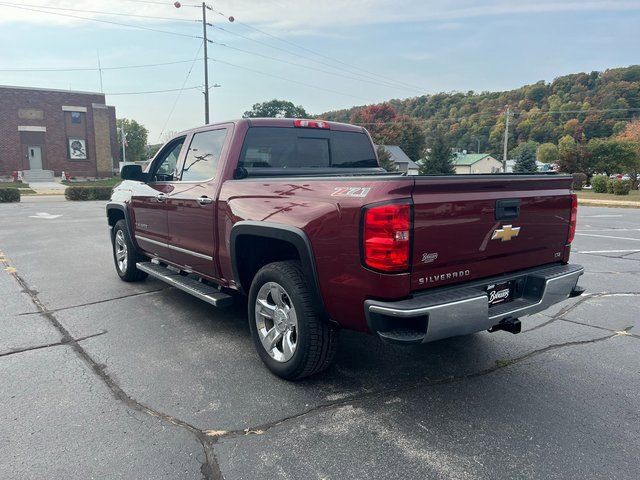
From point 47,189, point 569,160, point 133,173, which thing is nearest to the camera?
point 133,173

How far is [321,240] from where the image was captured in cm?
303

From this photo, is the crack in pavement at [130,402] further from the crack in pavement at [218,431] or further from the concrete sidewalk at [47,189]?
the concrete sidewalk at [47,189]

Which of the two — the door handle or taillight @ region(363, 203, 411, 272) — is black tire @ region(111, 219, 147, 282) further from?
taillight @ region(363, 203, 411, 272)

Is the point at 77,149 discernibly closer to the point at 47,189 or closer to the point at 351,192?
the point at 47,189

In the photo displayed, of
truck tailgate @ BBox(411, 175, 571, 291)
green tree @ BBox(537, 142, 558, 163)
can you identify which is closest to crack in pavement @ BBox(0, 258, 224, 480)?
truck tailgate @ BBox(411, 175, 571, 291)

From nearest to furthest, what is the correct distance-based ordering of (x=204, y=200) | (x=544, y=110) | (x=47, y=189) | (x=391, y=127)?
(x=204, y=200), (x=47, y=189), (x=544, y=110), (x=391, y=127)

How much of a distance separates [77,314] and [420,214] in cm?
420

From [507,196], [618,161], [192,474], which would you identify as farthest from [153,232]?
[618,161]

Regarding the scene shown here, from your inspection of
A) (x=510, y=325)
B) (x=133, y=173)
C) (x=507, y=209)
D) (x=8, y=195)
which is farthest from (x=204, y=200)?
(x=8, y=195)

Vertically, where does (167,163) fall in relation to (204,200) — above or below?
above

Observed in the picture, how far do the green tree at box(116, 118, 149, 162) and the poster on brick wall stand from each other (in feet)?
160

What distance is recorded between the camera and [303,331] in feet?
10.7

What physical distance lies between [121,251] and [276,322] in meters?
4.02

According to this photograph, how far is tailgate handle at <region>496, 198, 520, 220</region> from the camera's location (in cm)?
315
